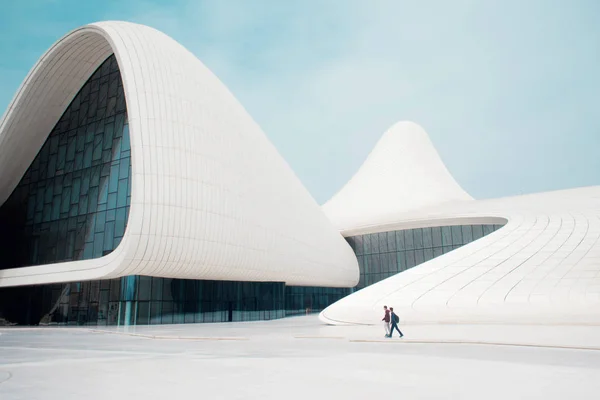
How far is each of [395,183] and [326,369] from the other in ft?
159

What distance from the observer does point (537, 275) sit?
71.3ft

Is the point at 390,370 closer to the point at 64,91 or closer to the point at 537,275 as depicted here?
the point at 537,275

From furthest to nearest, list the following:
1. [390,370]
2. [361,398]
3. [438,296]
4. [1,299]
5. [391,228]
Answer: [391,228]
[1,299]
[438,296]
[390,370]
[361,398]

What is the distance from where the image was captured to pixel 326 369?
9438 mm

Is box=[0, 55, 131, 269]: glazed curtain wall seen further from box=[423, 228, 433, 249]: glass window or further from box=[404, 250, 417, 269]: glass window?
box=[423, 228, 433, 249]: glass window

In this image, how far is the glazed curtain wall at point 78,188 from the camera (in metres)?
31.2

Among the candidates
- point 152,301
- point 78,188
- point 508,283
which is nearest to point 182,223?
point 152,301

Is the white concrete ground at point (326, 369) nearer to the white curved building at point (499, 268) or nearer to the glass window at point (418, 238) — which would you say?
the white curved building at point (499, 268)

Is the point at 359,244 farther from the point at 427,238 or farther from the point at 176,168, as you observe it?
the point at 176,168

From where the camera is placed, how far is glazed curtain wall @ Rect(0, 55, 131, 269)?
31.2 m

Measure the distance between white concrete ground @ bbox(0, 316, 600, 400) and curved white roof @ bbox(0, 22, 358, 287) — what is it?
11.9m

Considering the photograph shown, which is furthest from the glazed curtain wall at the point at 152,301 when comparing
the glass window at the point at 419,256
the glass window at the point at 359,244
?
the glass window at the point at 359,244

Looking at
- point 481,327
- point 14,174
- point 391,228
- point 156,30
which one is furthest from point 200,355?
point 391,228

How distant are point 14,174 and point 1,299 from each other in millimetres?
9692
